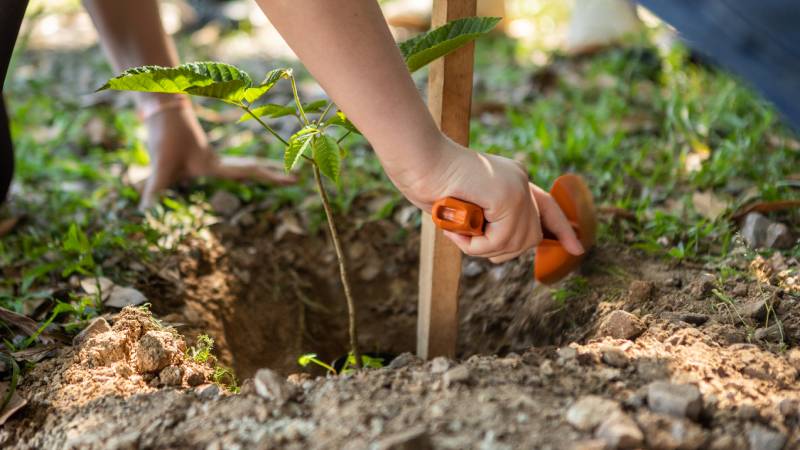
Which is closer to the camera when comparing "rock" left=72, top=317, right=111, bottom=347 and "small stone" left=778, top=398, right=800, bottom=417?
"small stone" left=778, top=398, right=800, bottom=417

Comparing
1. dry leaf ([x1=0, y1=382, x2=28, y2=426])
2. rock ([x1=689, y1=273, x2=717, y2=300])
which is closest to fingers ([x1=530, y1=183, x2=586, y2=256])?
rock ([x1=689, y1=273, x2=717, y2=300])

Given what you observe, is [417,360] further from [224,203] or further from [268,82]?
[224,203]

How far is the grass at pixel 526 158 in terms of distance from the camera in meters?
1.84

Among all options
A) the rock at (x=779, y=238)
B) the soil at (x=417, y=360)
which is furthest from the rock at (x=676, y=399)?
the rock at (x=779, y=238)

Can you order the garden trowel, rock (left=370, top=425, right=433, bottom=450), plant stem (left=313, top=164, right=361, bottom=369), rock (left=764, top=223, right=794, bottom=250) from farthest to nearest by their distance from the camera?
rock (left=764, top=223, right=794, bottom=250) < the garden trowel < plant stem (left=313, top=164, right=361, bottom=369) < rock (left=370, top=425, right=433, bottom=450)

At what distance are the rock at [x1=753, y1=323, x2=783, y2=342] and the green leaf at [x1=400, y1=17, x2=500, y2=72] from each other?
0.70 m

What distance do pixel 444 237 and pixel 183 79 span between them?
61 centimetres

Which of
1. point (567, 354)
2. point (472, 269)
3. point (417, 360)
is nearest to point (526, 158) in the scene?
point (472, 269)

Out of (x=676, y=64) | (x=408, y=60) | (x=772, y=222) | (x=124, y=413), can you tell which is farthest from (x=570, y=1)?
(x=124, y=413)

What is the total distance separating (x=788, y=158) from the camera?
85.5 inches

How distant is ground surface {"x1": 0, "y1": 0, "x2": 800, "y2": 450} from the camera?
1145 mm

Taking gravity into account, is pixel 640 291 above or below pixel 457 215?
below

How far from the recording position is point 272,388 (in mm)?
1217

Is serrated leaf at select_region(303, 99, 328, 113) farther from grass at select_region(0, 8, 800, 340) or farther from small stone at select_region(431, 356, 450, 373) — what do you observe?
grass at select_region(0, 8, 800, 340)
